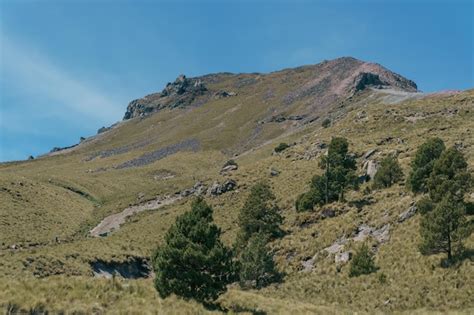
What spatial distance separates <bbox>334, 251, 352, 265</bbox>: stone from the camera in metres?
38.4

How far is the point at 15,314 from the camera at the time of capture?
16.7 meters

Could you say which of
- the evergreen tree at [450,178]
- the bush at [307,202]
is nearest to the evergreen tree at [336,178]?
the bush at [307,202]

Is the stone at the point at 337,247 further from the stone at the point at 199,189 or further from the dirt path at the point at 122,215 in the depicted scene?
the stone at the point at 199,189

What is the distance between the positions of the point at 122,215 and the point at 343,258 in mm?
45033

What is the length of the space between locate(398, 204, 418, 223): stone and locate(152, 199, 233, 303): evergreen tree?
21.6 metres

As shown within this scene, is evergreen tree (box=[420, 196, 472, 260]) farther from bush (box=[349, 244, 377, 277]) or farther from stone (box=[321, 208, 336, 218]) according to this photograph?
stone (box=[321, 208, 336, 218])

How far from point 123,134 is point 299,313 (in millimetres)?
170490

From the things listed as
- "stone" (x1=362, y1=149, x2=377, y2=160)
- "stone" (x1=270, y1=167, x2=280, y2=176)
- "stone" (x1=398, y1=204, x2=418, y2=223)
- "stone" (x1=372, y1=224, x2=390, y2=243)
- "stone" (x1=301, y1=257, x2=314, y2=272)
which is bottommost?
"stone" (x1=301, y1=257, x2=314, y2=272)

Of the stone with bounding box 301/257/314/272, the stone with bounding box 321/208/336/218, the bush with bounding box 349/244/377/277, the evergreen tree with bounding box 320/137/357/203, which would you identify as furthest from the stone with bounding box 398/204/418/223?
the evergreen tree with bounding box 320/137/357/203

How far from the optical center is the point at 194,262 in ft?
78.5

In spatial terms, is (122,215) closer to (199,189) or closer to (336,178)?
(199,189)

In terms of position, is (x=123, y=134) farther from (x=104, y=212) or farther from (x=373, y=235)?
(x=373, y=235)

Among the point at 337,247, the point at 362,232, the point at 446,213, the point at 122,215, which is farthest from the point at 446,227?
the point at 122,215

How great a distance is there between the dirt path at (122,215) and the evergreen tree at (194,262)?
41.0 meters
